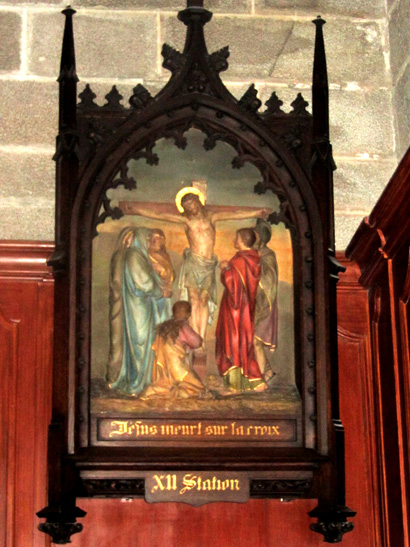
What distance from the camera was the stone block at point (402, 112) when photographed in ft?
15.9

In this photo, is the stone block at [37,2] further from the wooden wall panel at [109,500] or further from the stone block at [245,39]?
the wooden wall panel at [109,500]

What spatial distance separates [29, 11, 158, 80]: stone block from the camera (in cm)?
494

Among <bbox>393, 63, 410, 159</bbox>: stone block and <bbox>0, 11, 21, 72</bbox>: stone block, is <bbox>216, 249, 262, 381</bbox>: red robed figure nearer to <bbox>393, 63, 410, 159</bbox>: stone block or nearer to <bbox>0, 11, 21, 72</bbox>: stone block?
<bbox>393, 63, 410, 159</bbox>: stone block

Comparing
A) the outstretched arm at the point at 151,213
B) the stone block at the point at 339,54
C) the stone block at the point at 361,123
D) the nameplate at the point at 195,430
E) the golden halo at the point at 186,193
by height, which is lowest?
the nameplate at the point at 195,430

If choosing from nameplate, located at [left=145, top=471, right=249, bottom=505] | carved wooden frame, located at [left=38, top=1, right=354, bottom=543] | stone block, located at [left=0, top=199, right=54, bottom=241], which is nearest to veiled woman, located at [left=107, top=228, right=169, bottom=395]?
carved wooden frame, located at [left=38, top=1, right=354, bottom=543]

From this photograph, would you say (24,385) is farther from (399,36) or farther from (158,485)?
(399,36)

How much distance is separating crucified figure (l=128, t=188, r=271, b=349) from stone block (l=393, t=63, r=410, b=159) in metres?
0.79

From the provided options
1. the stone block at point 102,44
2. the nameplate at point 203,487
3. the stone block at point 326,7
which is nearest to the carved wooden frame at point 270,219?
the nameplate at point 203,487

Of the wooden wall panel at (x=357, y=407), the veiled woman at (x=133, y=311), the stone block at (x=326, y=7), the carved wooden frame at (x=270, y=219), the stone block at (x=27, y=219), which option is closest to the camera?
the carved wooden frame at (x=270, y=219)

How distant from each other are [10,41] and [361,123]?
1472 millimetres

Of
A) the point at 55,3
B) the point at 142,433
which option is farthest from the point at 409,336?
the point at 55,3

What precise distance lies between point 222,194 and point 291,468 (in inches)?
40.3

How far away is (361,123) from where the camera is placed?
4.99 m

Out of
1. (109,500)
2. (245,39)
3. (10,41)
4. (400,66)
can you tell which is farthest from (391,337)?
(10,41)
